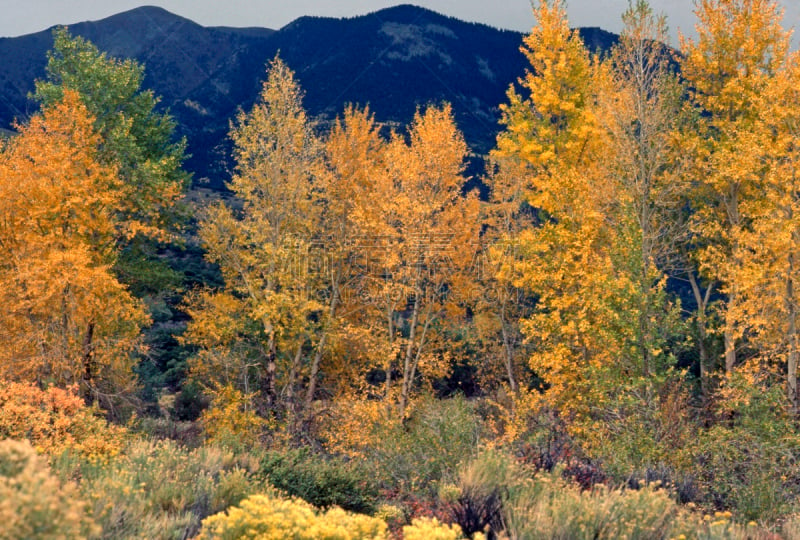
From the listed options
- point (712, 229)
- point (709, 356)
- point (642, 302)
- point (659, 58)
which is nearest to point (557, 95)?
point (659, 58)

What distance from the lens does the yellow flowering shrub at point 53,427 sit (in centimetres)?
788

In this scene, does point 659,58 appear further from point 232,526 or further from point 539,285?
point 232,526

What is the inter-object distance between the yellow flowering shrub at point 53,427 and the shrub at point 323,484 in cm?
226

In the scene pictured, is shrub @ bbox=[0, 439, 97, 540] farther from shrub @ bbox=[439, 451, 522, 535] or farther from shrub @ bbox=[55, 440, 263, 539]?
shrub @ bbox=[439, 451, 522, 535]

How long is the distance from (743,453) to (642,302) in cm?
339

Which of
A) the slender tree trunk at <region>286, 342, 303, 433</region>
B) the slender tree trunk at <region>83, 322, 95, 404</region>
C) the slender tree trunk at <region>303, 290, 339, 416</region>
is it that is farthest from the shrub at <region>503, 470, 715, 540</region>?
the slender tree trunk at <region>83, 322, 95, 404</region>

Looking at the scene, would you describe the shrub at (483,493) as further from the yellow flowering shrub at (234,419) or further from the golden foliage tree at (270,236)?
the golden foliage tree at (270,236)

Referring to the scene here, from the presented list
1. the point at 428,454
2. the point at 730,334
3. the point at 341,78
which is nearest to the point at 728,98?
the point at 730,334

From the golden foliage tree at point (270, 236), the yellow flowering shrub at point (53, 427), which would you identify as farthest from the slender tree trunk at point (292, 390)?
the yellow flowering shrub at point (53, 427)

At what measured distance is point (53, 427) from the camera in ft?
27.7

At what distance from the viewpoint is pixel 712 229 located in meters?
16.5

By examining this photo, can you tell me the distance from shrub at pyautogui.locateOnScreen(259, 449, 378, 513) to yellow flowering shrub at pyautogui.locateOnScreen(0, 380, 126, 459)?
2.26m

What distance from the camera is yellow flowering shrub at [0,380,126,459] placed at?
25.8 ft

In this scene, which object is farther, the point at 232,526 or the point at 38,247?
the point at 38,247
